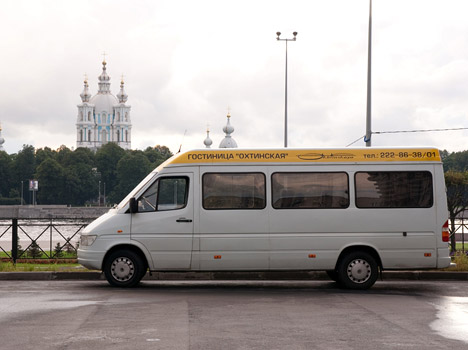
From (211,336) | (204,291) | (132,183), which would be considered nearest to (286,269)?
(204,291)

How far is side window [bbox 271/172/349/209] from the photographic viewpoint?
14297 mm

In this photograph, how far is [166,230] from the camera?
14.2m

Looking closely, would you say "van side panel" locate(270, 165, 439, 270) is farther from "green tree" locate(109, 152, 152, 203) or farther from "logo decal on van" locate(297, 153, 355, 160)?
"green tree" locate(109, 152, 152, 203)

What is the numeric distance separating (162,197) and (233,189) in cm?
124

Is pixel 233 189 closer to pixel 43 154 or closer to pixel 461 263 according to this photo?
pixel 461 263

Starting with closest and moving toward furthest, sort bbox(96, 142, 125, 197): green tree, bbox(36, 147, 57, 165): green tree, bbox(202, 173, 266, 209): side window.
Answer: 1. bbox(202, 173, 266, 209): side window
2. bbox(36, 147, 57, 165): green tree
3. bbox(96, 142, 125, 197): green tree

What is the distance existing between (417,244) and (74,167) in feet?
485

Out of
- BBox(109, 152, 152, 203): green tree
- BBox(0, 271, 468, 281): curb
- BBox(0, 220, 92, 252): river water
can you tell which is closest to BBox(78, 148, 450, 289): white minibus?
BBox(0, 271, 468, 281): curb

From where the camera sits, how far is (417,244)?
14.3 metres

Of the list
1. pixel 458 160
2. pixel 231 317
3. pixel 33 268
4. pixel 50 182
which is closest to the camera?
pixel 231 317

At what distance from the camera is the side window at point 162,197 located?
46.9 feet

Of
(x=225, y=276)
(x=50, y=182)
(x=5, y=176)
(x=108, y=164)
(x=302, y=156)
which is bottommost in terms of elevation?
(x=225, y=276)

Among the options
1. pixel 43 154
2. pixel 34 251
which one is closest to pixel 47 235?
pixel 34 251

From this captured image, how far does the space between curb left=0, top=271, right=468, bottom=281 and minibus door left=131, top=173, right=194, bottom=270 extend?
1.87 metres
